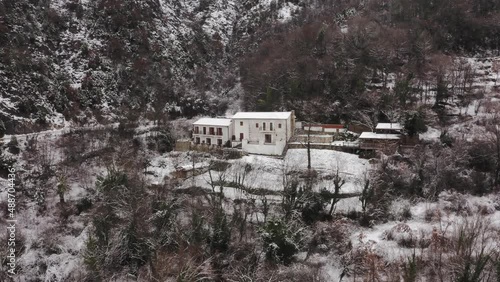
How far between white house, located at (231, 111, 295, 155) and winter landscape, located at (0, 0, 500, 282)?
0.25 metres

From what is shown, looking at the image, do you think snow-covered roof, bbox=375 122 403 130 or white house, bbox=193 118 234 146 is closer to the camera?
snow-covered roof, bbox=375 122 403 130

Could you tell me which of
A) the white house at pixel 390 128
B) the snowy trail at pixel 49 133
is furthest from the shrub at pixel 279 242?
the snowy trail at pixel 49 133

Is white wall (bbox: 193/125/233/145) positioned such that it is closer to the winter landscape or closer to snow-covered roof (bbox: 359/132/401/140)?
the winter landscape

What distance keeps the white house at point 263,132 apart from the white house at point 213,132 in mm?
1053

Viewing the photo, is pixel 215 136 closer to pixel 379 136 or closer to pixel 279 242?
pixel 379 136

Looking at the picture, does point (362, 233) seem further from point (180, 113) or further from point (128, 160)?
point (180, 113)

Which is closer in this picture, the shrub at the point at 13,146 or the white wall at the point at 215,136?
the shrub at the point at 13,146

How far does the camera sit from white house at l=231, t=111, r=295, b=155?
136ft

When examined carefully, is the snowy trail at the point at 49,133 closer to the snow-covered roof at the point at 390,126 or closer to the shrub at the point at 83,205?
the shrub at the point at 83,205

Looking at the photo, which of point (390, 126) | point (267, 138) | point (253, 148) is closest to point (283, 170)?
point (253, 148)

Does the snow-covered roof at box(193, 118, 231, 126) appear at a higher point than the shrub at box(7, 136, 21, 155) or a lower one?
higher

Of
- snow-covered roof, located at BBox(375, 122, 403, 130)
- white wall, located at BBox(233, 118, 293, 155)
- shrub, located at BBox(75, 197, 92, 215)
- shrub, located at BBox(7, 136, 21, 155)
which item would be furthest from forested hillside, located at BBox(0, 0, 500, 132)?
shrub, located at BBox(75, 197, 92, 215)

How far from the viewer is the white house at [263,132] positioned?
4131 cm

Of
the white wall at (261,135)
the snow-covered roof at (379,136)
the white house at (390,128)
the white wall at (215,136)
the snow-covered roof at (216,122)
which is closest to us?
the snow-covered roof at (379,136)
